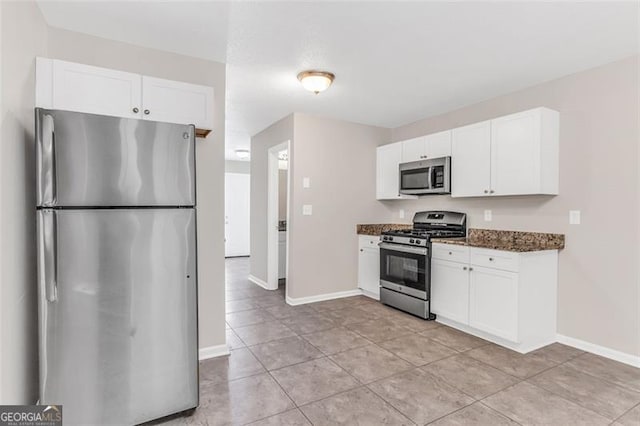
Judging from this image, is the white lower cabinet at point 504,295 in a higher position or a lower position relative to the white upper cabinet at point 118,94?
lower

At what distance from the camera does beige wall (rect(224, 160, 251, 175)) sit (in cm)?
830

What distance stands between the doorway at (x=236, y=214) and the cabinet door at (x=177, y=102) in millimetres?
5998

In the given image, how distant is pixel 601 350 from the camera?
2785 mm

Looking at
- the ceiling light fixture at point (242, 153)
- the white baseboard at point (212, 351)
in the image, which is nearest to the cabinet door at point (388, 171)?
the white baseboard at point (212, 351)

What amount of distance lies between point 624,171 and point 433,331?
209cm

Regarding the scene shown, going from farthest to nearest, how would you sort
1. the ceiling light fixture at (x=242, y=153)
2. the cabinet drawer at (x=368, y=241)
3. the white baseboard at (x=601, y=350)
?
the ceiling light fixture at (x=242, y=153) < the cabinet drawer at (x=368, y=241) < the white baseboard at (x=601, y=350)

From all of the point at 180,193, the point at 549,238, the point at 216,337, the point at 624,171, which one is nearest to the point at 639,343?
the point at 549,238

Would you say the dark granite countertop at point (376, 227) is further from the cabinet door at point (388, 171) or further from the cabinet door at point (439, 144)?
the cabinet door at point (439, 144)

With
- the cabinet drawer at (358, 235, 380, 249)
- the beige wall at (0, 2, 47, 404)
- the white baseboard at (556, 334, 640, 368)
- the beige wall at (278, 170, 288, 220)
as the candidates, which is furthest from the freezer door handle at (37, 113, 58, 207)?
the beige wall at (278, 170, 288, 220)

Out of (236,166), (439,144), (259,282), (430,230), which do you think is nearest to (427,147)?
(439,144)

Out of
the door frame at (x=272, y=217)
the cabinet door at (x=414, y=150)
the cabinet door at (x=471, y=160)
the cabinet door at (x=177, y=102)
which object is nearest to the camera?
the cabinet door at (x=177, y=102)

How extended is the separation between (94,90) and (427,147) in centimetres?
336

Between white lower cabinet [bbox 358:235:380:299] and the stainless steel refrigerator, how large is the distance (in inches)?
111

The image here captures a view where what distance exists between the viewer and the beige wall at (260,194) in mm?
4914
